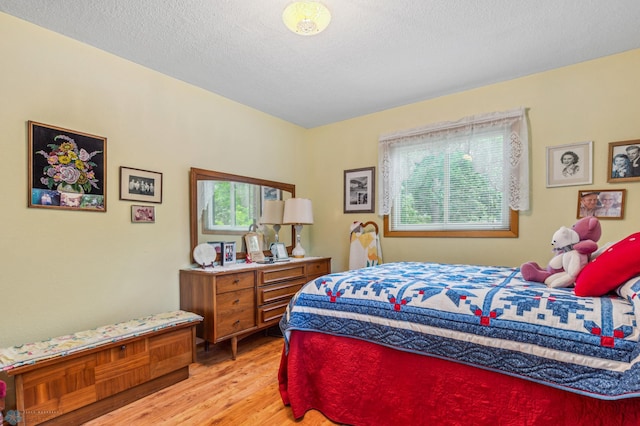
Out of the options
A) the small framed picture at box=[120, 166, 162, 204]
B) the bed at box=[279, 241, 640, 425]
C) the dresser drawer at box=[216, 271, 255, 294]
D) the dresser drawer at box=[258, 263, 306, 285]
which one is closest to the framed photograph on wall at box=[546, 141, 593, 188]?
the bed at box=[279, 241, 640, 425]

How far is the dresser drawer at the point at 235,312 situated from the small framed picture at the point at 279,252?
72 cm

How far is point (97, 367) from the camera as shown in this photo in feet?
6.45

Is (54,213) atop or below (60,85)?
below

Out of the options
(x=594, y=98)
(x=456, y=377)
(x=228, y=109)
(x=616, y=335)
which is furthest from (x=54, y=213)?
(x=594, y=98)

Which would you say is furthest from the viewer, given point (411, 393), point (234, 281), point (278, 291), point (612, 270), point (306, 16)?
point (278, 291)

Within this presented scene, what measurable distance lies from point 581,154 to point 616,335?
201 cm

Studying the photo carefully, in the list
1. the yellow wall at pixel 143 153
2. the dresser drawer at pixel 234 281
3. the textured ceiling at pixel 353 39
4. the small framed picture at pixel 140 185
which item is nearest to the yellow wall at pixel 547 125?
the yellow wall at pixel 143 153

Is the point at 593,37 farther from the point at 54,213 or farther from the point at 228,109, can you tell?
the point at 54,213

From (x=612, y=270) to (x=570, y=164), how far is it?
164 centimetres

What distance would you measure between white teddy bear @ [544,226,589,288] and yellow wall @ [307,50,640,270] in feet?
3.30

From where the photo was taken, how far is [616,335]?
1226mm

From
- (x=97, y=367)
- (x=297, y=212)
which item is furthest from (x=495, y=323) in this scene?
(x=297, y=212)

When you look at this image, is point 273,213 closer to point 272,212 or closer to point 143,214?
point 272,212

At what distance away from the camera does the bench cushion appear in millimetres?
1737
